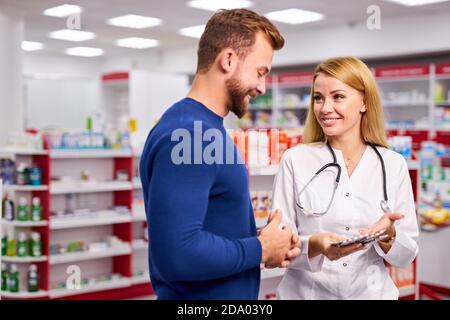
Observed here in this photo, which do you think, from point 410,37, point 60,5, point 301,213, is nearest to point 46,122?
point 60,5

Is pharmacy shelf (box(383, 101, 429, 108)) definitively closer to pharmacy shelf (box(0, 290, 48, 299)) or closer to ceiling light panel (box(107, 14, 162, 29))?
ceiling light panel (box(107, 14, 162, 29))

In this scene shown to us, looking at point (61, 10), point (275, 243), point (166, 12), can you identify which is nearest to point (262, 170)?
point (275, 243)

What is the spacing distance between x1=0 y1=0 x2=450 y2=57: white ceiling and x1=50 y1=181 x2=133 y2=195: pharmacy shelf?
2.80m

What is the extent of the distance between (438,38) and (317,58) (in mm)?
2200

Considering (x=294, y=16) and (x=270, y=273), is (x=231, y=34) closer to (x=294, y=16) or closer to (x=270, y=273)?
(x=270, y=273)

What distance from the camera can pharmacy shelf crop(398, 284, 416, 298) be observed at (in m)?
3.97

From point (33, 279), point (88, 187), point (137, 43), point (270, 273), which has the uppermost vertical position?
point (137, 43)

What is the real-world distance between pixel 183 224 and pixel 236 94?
15.5 inches

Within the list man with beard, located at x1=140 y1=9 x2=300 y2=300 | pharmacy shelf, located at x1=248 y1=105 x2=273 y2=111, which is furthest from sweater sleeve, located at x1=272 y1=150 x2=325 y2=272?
pharmacy shelf, located at x1=248 y1=105 x2=273 y2=111

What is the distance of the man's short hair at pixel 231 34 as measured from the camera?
1.50 meters

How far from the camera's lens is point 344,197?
206cm

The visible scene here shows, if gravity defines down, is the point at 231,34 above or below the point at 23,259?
above

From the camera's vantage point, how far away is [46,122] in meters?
15.3
